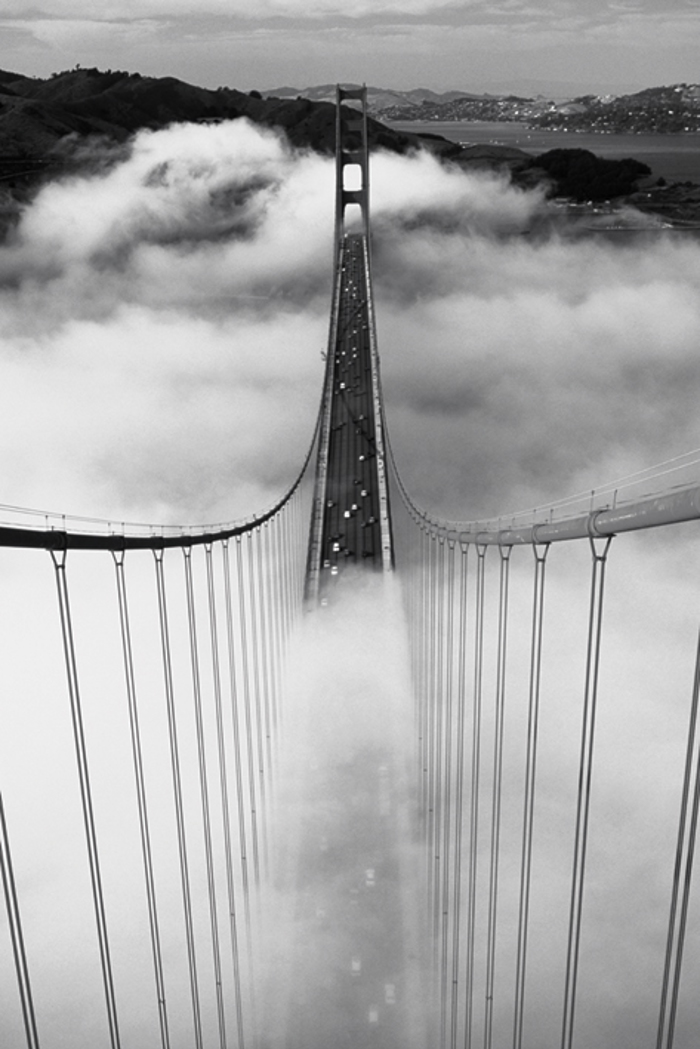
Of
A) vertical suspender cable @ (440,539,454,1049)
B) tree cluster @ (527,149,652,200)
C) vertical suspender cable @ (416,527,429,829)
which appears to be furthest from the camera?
tree cluster @ (527,149,652,200)

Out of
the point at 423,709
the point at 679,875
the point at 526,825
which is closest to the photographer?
the point at 679,875

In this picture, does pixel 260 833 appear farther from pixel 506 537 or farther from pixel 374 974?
pixel 506 537

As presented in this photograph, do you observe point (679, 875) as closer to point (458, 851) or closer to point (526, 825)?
point (526, 825)

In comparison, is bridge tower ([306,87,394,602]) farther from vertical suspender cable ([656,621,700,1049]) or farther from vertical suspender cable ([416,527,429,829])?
vertical suspender cable ([656,621,700,1049])

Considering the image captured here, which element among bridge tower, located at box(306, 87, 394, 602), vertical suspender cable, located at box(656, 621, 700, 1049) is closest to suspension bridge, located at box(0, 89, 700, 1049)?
vertical suspender cable, located at box(656, 621, 700, 1049)

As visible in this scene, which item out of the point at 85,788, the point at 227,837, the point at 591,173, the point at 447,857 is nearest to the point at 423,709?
the point at 447,857

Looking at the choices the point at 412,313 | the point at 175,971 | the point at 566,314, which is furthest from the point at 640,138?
the point at 175,971
